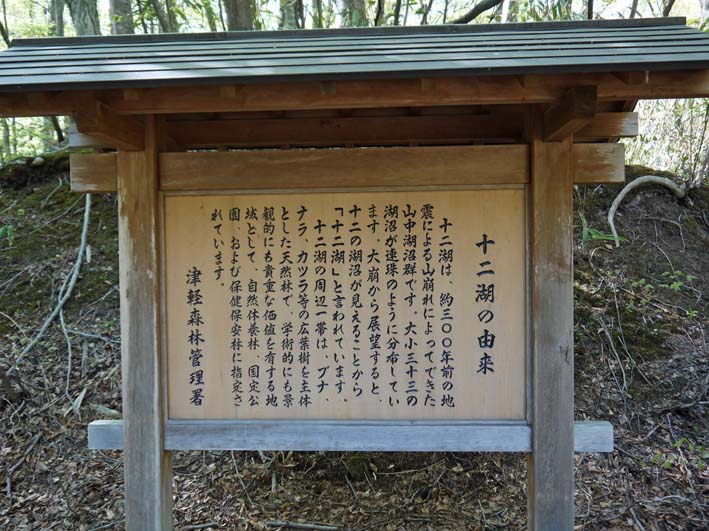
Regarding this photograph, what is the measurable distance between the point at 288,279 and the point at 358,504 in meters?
2.16

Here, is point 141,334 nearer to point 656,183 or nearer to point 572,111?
point 572,111

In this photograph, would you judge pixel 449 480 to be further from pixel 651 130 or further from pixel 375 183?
pixel 651 130

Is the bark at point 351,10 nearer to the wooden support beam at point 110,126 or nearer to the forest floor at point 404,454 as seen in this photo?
the forest floor at point 404,454

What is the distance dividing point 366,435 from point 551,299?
129 centimetres

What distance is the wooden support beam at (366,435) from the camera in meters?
2.77

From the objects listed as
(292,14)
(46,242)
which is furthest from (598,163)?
(292,14)

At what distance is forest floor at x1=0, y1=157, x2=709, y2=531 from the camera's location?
3814 mm

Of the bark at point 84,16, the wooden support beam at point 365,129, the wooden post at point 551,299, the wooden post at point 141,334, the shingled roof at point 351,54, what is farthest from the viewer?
the bark at point 84,16

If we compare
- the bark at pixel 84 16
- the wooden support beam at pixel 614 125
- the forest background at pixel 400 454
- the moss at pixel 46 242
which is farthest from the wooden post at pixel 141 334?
the bark at pixel 84 16

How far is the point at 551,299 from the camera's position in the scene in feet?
9.02

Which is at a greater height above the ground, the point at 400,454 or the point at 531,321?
the point at 531,321

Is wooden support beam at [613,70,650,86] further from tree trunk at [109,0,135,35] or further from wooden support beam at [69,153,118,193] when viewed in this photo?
tree trunk at [109,0,135,35]

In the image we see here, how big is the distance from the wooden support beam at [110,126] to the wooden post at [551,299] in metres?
2.24

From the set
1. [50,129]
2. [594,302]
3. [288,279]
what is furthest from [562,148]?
[50,129]
